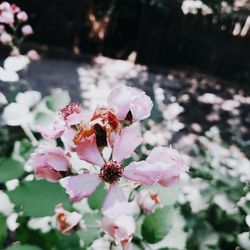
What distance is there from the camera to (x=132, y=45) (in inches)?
266

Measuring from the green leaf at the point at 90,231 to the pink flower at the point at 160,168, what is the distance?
326 millimetres

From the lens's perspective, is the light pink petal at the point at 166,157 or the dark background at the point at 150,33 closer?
the light pink petal at the point at 166,157

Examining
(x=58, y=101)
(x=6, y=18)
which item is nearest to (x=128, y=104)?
(x=58, y=101)

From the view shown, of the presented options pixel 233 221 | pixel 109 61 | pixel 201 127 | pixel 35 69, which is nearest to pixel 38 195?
pixel 233 221

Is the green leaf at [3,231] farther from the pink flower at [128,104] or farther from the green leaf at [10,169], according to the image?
the pink flower at [128,104]

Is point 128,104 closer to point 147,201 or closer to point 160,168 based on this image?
point 160,168

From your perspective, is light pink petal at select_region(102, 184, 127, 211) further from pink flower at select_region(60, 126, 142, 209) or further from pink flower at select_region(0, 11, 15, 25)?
pink flower at select_region(0, 11, 15, 25)

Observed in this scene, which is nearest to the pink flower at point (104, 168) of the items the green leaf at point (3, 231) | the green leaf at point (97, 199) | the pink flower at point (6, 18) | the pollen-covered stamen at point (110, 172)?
the pollen-covered stamen at point (110, 172)

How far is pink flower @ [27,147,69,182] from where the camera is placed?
0.81m

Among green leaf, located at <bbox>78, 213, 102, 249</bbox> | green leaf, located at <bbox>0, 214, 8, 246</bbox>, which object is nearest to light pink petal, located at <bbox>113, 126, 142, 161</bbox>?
green leaf, located at <bbox>78, 213, 102, 249</bbox>

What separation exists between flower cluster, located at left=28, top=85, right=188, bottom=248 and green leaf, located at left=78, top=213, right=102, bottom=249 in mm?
258

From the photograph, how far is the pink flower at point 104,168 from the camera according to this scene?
0.79 metres

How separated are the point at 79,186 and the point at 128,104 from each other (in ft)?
0.65

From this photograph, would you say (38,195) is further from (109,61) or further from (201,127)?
(109,61)
